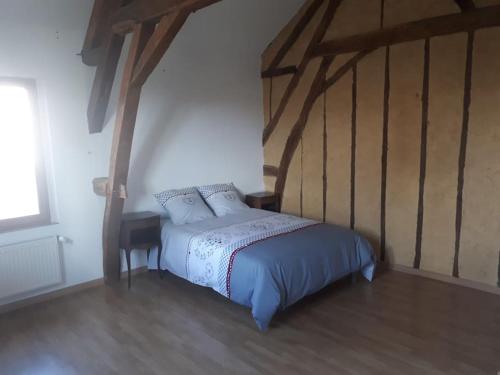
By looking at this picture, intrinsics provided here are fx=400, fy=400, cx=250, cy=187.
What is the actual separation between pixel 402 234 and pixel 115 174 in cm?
302

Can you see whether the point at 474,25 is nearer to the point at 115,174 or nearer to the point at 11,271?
the point at 115,174

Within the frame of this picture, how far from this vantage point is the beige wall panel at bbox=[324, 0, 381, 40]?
426 centimetres

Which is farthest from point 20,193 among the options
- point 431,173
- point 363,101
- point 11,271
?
point 431,173

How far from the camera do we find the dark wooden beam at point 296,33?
479 centimetres

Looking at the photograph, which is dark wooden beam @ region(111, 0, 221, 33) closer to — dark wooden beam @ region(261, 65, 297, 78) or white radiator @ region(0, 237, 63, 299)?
white radiator @ region(0, 237, 63, 299)

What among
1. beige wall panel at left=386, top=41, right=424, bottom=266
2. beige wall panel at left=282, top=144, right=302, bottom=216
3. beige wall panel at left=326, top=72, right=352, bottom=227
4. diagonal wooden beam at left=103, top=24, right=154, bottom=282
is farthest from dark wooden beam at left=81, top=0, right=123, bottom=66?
beige wall panel at left=386, top=41, right=424, bottom=266

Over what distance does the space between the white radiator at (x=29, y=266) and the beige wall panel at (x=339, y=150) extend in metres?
3.07

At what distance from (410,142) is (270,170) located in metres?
2.01

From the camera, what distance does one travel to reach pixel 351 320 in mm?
3240

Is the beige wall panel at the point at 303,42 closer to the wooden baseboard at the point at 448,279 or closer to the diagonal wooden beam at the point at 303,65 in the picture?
the diagonal wooden beam at the point at 303,65

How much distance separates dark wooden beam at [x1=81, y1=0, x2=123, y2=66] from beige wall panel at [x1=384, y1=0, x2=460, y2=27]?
8.71 ft

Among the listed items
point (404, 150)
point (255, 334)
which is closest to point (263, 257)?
point (255, 334)

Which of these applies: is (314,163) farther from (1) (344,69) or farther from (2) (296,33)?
(2) (296,33)

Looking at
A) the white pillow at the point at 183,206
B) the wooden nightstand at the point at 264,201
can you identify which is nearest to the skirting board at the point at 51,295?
the white pillow at the point at 183,206
